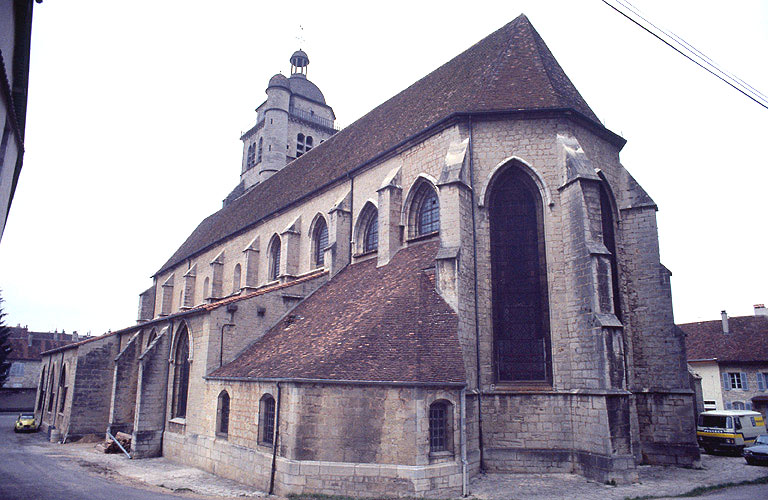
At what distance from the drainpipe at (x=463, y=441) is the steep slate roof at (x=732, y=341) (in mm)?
23957

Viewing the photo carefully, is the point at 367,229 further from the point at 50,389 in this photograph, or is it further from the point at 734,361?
the point at 734,361

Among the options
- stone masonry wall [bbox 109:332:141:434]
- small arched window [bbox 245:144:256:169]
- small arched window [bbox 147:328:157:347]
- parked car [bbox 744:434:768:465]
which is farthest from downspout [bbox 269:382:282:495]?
small arched window [bbox 245:144:256:169]

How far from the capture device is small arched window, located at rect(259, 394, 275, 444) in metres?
12.9

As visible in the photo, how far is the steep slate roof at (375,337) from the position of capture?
11891 millimetres

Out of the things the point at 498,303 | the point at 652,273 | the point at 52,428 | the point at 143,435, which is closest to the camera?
the point at 498,303

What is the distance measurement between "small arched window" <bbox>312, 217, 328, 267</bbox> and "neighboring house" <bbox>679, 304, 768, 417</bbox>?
22.4 meters

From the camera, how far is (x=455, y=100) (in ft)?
56.0

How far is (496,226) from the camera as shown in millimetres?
15055

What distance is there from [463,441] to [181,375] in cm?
1159

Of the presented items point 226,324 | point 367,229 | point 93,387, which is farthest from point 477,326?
point 93,387

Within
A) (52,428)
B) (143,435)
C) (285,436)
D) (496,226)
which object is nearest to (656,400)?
(496,226)

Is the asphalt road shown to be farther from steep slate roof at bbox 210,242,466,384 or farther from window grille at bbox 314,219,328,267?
window grille at bbox 314,219,328,267

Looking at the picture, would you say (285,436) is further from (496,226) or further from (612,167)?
(612,167)

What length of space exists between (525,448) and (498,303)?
149 inches
